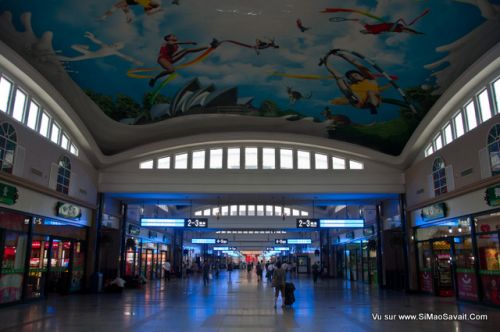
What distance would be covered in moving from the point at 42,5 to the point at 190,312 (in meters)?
10.1

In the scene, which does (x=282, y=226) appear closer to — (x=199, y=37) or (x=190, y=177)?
(x=190, y=177)

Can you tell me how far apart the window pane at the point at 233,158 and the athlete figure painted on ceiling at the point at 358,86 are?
5.98 meters

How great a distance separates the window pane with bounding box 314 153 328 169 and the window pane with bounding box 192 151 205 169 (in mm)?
5734

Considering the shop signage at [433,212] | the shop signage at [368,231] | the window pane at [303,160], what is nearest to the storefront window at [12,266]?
the window pane at [303,160]

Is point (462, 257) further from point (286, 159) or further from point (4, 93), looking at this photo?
point (4, 93)

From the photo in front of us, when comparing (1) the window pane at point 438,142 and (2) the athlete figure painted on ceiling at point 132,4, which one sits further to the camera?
(1) the window pane at point 438,142

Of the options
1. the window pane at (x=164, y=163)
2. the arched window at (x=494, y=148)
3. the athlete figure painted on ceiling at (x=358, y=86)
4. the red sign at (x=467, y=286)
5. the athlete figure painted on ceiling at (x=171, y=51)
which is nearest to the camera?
the arched window at (x=494, y=148)

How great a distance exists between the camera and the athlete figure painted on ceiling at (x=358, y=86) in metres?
16.1

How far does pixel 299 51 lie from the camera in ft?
50.9

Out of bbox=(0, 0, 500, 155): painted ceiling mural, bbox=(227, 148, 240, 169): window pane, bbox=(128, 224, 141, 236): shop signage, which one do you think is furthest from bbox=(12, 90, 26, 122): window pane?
bbox=(128, 224, 141, 236): shop signage

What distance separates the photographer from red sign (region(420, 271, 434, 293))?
1928 centimetres

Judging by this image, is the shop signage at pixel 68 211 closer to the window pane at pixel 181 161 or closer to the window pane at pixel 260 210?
the window pane at pixel 181 161

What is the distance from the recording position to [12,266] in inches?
571

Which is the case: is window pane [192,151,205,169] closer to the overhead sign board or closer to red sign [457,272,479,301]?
the overhead sign board
